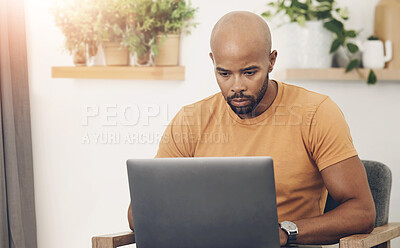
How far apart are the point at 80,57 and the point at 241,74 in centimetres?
100

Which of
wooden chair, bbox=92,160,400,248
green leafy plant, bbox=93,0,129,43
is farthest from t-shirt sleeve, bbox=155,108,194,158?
green leafy plant, bbox=93,0,129,43

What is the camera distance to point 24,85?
7.15ft

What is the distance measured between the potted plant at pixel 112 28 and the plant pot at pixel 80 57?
0.31ft

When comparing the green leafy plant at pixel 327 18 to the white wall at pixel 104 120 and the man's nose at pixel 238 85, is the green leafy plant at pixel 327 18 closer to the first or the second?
the white wall at pixel 104 120

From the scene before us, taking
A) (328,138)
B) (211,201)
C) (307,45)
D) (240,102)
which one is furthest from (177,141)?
(307,45)

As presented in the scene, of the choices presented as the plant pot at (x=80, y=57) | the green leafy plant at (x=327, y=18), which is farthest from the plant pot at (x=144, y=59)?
the green leafy plant at (x=327, y=18)

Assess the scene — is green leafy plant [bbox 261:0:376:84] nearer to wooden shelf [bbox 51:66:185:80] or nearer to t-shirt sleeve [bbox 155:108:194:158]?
wooden shelf [bbox 51:66:185:80]

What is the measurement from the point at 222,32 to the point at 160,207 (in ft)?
1.94

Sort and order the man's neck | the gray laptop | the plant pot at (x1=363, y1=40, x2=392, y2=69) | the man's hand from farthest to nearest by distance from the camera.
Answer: the plant pot at (x1=363, y1=40, x2=392, y2=69) < the man's neck < the man's hand < the gray laptop

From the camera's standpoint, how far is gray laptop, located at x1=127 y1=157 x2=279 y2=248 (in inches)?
38.9

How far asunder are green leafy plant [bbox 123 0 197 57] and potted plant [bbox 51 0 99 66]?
153 mm

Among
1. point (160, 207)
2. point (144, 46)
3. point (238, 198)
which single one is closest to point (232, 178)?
point (238, 198)

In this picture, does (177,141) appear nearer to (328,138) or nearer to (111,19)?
(328,138)

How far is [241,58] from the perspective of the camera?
1.37 m
